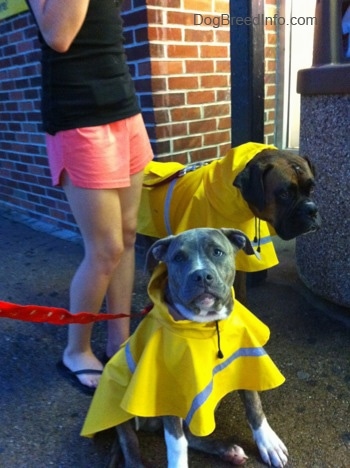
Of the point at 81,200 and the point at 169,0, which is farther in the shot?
the point at 169,0

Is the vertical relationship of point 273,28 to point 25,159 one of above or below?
above

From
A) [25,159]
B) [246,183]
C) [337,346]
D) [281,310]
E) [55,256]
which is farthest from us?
[25,159]

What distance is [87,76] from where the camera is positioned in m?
2.16

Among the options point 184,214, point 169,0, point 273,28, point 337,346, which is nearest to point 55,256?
point 184,214

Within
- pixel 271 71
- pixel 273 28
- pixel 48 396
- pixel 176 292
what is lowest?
pixel 48 396

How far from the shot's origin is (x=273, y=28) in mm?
4527

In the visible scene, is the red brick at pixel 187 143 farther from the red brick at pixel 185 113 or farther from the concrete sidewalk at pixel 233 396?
the concrete sidewalk at pixel 233 396

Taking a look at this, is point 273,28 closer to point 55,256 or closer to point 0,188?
point 55,256

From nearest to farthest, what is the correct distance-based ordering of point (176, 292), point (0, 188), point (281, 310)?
point (176, 292) → point (281, 310) → point (0, 188)

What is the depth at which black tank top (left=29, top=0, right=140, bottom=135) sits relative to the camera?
2129mm

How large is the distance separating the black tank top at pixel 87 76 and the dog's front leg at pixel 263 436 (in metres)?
1.38

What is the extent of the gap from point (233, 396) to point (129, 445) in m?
0.68

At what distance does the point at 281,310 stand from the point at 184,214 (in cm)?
96

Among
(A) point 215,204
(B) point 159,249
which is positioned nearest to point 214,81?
(A) point 215,204
